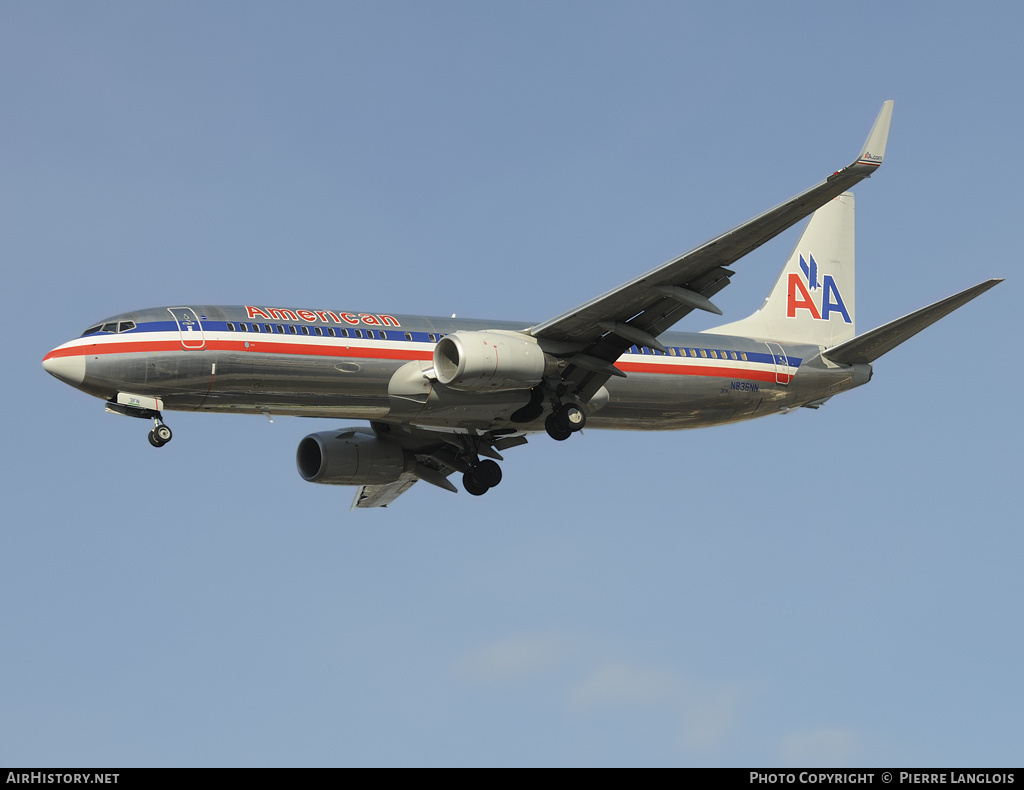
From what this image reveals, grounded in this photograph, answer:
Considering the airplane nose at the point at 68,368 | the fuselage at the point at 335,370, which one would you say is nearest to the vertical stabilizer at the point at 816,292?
the fuselage at the point at 335,370

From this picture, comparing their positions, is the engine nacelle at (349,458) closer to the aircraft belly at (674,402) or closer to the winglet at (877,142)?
the aircraft belly at (674,402)

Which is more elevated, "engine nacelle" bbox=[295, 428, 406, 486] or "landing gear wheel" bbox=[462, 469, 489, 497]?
"engine nacelle" bbox=[295, 428, 406, 486]

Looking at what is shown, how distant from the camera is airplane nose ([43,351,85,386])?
33.5 m

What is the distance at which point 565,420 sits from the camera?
38562 mm

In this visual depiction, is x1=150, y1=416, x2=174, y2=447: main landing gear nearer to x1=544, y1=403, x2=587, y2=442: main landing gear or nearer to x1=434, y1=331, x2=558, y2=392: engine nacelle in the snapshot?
x1=434, y1=331, x2=558, y2=392: engine nacelle

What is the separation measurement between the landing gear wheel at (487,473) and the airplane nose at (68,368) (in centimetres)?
1303

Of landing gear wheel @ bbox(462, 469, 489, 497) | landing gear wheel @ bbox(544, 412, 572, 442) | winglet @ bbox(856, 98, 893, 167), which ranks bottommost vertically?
landing gear wheel @ bbox(462, 469, 489, 497)

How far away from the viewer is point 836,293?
47750mm

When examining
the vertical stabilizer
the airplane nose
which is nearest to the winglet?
the vertical stabilizer

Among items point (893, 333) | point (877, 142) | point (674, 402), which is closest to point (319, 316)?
point (674, 402)

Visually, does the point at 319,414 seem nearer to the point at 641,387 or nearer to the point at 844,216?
the point at 641,387

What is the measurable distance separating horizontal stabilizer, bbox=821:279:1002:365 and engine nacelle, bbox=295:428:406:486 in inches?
565

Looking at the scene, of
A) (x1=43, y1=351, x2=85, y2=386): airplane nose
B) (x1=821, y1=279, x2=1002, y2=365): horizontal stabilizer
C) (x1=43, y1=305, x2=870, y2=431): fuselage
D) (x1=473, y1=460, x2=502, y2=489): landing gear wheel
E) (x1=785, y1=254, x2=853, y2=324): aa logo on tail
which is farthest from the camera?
(x1=785, y1=254, x2=853, y2=324): aa logo on tail
